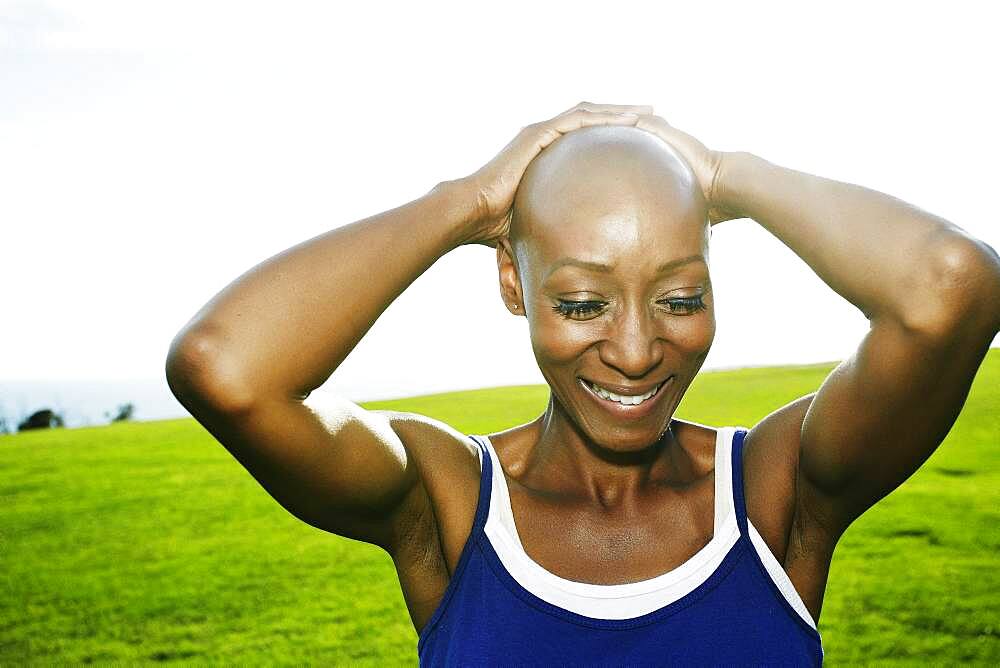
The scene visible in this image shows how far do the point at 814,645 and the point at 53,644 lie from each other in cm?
880

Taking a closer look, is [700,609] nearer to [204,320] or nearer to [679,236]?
[679,236]

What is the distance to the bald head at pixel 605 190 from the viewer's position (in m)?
2.29

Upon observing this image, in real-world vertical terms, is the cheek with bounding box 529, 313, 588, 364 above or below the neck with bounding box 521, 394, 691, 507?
above

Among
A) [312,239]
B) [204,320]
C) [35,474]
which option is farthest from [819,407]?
[35,474]

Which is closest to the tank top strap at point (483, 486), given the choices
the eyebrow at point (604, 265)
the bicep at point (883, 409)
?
the eyebrow at point (604, 265)

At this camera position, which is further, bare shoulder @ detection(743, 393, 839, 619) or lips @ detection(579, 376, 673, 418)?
bare shoulder @ detection(743, 393, 839, 619)

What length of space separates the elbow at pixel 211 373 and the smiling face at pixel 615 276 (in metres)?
0.86

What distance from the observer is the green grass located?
805 centimetres

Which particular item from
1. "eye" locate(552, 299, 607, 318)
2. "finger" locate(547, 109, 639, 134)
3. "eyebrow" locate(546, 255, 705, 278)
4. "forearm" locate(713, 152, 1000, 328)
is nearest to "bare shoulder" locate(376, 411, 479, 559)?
"eye" locate(552, 299, 607, 318)

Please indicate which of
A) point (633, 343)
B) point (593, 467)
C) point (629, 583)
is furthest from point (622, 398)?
point (629, 583)

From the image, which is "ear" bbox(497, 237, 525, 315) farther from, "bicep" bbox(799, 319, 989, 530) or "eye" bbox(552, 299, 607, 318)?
"bicep" bbox(799, 319, 989, 530)

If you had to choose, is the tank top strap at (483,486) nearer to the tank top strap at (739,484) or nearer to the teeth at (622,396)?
the teeth at (622,396)

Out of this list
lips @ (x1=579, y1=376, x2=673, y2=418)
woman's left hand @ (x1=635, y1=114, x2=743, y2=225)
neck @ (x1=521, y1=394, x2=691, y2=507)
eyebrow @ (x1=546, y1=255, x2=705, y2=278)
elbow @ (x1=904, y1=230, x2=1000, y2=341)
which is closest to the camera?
elbow @ (x1=904, y1=230, x2=1000, y2=341)

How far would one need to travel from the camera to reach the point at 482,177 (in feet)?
8.24
